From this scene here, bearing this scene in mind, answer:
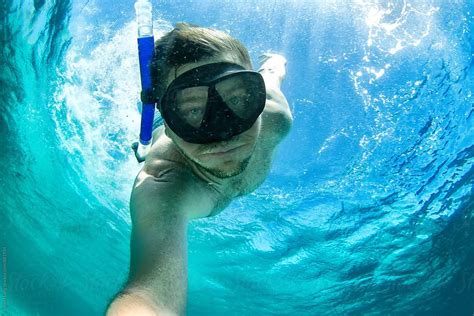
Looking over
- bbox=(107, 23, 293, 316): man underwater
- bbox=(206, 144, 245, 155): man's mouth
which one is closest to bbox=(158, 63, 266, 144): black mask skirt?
bbox=(107, 23, 293, 316): man underwater

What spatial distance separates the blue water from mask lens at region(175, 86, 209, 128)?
1.53m

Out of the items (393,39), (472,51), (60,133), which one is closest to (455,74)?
(472,51)

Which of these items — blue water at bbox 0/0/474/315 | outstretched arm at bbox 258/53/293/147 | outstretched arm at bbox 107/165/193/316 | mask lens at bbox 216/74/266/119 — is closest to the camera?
outstretched arm at bbox 107/165/193/316

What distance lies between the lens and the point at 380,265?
19.2 meters

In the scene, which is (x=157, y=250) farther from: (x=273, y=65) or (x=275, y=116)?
(x=273, y=65)

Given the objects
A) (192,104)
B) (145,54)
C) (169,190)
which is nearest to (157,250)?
(169,190)

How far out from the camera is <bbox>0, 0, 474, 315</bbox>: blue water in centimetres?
854

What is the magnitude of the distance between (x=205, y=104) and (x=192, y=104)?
119 mm

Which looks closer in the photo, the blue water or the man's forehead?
the man's forehead

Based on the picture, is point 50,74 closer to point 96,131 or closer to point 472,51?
point 96,131

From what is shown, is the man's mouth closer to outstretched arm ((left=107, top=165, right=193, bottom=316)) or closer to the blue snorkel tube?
outstretched arm ((left=107, top=165, right=193, bottom=316))

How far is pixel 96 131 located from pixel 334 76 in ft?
29.8

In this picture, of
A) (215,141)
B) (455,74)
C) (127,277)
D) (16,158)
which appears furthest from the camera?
(16,158)

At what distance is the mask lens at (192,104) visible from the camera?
3.37 metres
